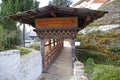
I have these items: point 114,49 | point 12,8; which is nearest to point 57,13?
point 12,8

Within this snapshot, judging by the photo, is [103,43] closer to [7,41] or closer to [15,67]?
[7,41]

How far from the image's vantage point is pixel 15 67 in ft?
28.0

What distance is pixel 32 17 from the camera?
500 inches

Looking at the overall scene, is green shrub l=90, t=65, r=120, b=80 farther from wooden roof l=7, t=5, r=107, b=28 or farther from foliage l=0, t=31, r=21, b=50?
foliage l=0, t=31, r=21, b=50

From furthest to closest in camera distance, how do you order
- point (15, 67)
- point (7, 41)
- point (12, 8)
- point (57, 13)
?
point (12, 8) < point (7, 41) < point (57, 13) < point (15, 67)

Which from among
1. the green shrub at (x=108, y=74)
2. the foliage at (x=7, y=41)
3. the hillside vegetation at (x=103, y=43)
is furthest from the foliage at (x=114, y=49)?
the green shrub at (x=108, y=74)

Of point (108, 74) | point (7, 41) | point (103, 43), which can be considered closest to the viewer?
point (108, 74)

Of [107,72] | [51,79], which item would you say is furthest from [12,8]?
[107,72]

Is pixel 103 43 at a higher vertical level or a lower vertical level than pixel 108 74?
higher

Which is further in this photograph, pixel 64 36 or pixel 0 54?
pixel 64 36

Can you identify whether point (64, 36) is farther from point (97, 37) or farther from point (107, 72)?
point (97, 37)

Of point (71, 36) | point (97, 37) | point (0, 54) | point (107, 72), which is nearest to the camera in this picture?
point (107, 72)

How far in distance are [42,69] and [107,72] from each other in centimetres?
649

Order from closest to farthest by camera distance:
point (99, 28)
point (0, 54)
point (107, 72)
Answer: point (107, 72)
point (0, 54)
point (99, 28)
